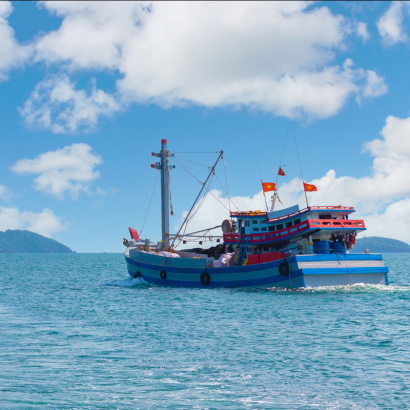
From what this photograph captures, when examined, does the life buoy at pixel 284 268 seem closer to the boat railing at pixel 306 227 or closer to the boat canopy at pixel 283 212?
the boat railing at pixel 306 227

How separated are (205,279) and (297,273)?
8429 mm

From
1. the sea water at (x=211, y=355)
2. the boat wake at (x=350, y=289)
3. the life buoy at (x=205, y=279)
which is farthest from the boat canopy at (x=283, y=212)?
the sea water at (x=211, y=355)

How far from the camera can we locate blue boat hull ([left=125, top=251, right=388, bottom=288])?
31688 mm

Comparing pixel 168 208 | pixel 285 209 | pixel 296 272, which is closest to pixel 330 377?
pixel 296 272

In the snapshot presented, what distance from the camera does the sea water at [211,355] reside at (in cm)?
1132

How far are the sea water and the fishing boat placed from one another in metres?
3.79

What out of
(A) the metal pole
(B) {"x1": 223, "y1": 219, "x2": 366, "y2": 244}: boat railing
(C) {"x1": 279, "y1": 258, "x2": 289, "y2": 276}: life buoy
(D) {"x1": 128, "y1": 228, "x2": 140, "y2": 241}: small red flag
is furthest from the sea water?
(D) {"x1": 128, "y1": 228, "x2": 140, "y2": 241}: small red flag

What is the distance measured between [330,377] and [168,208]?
3384 centimetres

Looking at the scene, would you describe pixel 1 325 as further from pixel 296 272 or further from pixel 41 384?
pixel 296 272

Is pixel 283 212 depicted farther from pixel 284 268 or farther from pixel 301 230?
pixel 284 268

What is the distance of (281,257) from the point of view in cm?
3303

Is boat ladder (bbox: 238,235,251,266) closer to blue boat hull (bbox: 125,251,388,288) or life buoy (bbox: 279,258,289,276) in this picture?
blue boat hull (bbox: 125,251,388,288)

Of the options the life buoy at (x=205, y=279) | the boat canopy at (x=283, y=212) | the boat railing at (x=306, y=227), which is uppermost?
the boat canopy at (x=283, y=212)

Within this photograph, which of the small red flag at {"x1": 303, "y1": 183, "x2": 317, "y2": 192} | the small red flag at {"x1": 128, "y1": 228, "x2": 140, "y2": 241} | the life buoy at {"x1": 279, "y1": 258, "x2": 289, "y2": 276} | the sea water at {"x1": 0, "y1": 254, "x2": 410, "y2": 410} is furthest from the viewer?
→ the small red flag at {"x1": 128, "y1": 228, "x2": 140, "y2": 241}
